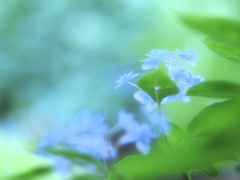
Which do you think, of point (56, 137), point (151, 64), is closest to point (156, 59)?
point (151, 64)

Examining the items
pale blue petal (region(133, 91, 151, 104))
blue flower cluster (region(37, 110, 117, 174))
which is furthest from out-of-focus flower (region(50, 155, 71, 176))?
pale blue petal (region(133, 91, 151, 104))

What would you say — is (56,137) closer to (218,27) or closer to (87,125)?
(87,125)

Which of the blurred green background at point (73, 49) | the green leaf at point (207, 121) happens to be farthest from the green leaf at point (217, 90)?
the blurred green background at point (73, 49)

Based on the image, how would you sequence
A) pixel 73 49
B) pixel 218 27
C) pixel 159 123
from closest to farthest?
pixel 218 27, pixel 159 123, pixel 73 49

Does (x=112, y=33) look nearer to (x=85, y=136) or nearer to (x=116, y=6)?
(x=116, y=6)

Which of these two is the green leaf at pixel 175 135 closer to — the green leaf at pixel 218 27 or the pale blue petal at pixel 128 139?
the pale blue petal at pixel 128 139

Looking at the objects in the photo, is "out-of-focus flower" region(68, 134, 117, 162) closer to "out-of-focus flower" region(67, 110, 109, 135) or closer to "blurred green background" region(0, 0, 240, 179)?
"out-of-focus flower" region(67, 110, 109, 135)

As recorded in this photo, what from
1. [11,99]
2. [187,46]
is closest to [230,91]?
[187,46]
